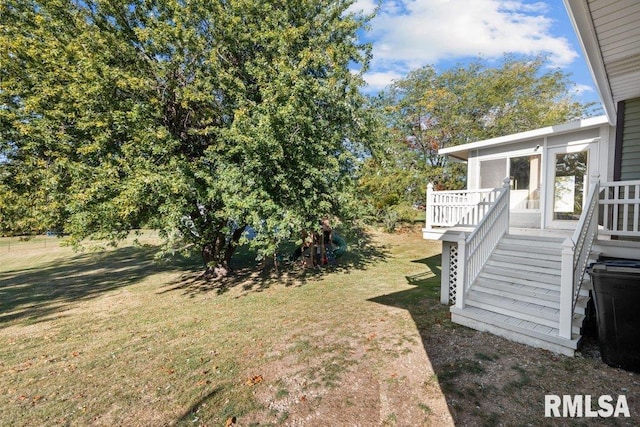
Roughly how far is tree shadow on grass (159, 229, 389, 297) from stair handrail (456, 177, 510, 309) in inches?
162

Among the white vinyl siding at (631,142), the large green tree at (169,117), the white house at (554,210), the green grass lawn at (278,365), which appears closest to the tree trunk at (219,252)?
the large green tree at (169,117)

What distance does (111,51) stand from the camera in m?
6.84

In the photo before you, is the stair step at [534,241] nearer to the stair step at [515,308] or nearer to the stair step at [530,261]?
the stair step at [530,261]

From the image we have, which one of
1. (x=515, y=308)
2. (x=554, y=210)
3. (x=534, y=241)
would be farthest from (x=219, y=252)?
(x=554, y=210)

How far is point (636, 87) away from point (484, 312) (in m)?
4.36

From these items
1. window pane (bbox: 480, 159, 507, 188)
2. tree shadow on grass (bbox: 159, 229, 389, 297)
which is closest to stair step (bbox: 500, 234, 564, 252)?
window pane (bbox: 480, 159, 507, 188)

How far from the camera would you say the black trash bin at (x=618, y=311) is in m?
3.13

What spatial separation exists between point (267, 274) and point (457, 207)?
6.97 metres

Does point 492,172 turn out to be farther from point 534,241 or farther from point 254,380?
point 254,380

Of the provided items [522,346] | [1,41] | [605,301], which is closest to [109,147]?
[1,41]

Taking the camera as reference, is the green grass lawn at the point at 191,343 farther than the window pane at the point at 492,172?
No

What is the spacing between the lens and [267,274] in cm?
1057

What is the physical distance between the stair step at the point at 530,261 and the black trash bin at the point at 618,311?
4.18 feet

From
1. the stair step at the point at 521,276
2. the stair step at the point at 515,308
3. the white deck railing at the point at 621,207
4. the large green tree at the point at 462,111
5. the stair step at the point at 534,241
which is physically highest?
the large green tree at the point at 462,111
